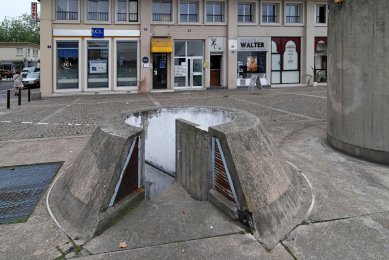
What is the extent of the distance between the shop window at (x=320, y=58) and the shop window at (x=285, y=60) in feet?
5.04

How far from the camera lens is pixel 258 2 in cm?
2653

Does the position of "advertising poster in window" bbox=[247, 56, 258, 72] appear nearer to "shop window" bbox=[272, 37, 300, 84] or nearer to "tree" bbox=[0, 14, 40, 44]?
"shop window" bbox=[272, 37, 300, 84]

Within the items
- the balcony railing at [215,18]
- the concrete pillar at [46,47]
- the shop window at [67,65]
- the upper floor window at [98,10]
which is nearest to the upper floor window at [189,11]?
the balcony railing at [215,18]

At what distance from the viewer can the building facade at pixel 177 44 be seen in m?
23.4

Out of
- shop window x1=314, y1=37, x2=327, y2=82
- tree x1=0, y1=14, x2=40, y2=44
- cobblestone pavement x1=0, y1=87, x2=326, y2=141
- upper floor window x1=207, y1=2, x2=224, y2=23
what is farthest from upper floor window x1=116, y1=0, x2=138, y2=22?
tree x1=0, y1=14, x2=40, y2=44

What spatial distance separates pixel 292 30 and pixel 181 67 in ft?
29.1

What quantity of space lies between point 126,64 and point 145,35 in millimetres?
2244

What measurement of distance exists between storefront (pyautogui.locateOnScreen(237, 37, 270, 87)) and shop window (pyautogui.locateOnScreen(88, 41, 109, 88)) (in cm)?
928

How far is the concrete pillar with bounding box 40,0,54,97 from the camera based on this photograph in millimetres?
22547

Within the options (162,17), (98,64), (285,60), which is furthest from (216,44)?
(98,64)

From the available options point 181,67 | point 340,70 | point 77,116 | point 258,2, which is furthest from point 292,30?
point 340,70

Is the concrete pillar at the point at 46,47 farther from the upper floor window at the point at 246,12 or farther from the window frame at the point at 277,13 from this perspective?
the window frame at the point at 277,13

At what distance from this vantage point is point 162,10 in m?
24.9

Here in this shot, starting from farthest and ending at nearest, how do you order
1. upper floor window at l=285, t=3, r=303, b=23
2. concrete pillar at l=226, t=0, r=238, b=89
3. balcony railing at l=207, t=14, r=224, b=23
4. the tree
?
the tree, upper floor window at l=285, t=3, r=303, b=23, balcony railing at l=207, t=14, r=224, b=23, concrete pillar at l=226, t=0, r=238, b=89
